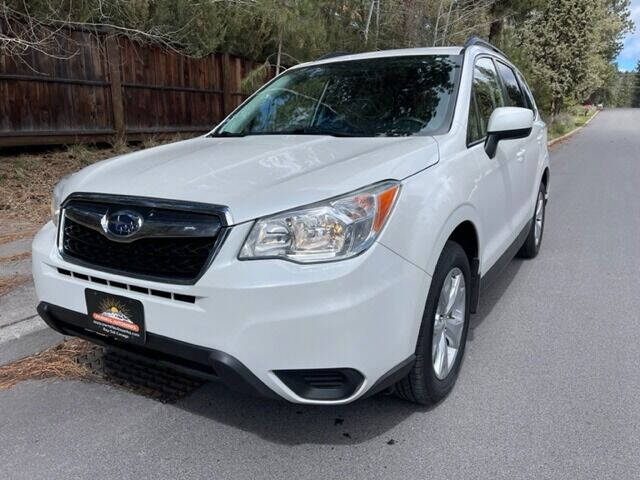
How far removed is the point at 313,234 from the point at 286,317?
1.12 ft

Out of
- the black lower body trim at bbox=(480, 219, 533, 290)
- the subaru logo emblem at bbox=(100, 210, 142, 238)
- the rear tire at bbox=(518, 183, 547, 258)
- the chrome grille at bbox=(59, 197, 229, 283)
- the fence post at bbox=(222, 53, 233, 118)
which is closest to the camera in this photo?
the chrome grille at bbox=(59, 197, 229, 283)

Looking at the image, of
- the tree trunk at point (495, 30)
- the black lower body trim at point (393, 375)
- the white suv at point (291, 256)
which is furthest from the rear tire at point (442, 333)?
the tree trunk at point (495, 30)

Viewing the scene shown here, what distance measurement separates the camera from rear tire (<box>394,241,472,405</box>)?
2.63 meters

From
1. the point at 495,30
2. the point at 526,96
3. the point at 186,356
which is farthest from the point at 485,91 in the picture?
the point at 495,30

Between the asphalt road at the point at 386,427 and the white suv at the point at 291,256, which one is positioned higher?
the white suv at the point at 291,256

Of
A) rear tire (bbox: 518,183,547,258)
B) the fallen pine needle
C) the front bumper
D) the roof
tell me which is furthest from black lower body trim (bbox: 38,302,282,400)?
rear tire (bbox: 518,183,547,258)

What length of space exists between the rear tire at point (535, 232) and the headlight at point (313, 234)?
3.59 m

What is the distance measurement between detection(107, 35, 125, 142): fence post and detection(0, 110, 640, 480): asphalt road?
7172mm

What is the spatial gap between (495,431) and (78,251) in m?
2.16

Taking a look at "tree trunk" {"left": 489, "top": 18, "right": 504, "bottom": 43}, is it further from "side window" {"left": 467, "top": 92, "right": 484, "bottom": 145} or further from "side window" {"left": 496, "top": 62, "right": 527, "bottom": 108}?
"side window" {"left": 467, "top": 92, "right": 484, "bottom": 145}

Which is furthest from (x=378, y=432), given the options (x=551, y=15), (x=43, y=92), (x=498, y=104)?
Answer: (x=551, y=15)

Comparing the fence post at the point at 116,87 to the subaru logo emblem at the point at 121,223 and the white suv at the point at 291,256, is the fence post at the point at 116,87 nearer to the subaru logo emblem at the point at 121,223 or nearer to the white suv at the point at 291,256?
the white suv at the point at 291,256

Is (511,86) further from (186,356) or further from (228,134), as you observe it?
(186,356)

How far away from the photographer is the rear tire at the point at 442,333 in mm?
2629
